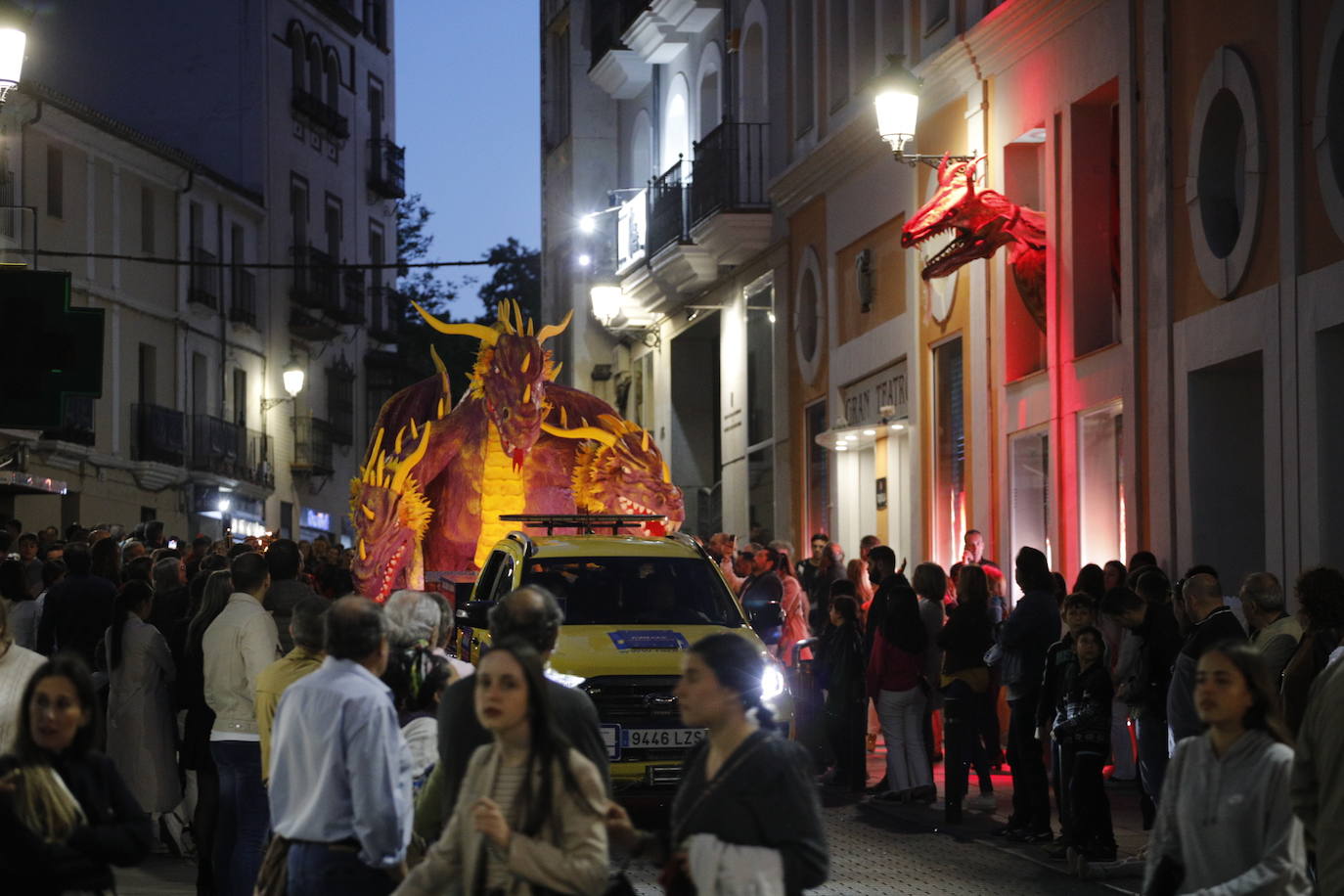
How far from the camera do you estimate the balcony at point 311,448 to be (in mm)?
59500

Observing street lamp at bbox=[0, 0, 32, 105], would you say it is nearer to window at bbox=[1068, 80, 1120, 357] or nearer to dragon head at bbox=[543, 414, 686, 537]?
dragon head at bbox=[543, 414, 686, 537]

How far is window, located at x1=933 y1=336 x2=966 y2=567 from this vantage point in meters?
25.2

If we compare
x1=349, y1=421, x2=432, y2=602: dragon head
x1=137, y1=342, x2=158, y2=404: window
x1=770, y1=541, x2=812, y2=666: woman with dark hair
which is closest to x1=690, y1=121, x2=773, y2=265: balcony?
x1=770, y1=541, x2=812, y2=666: woman with dark hair

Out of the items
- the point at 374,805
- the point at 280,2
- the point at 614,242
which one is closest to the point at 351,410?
the point at 280,2

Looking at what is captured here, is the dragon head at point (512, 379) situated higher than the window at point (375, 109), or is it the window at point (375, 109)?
the window at point (375, 109)

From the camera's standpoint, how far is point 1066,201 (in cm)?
2172

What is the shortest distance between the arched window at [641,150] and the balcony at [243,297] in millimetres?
14527

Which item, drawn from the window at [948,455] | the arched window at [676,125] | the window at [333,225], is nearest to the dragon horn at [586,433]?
the window at [948,455]

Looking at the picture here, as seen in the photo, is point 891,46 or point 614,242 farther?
point 614,242

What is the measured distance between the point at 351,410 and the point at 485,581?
48.3m

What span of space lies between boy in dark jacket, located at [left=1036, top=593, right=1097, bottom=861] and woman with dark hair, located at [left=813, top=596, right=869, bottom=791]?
13.3 feet

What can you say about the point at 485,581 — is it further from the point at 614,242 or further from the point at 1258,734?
the point at 614,242

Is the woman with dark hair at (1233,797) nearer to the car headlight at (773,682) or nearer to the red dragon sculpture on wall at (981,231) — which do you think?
the car headlight at (773,682)

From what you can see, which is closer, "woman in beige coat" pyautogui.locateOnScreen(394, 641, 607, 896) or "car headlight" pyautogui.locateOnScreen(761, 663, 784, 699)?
"woman in beige coat" pyautogui.locateOnScreen(394, 641, 607, 896)
